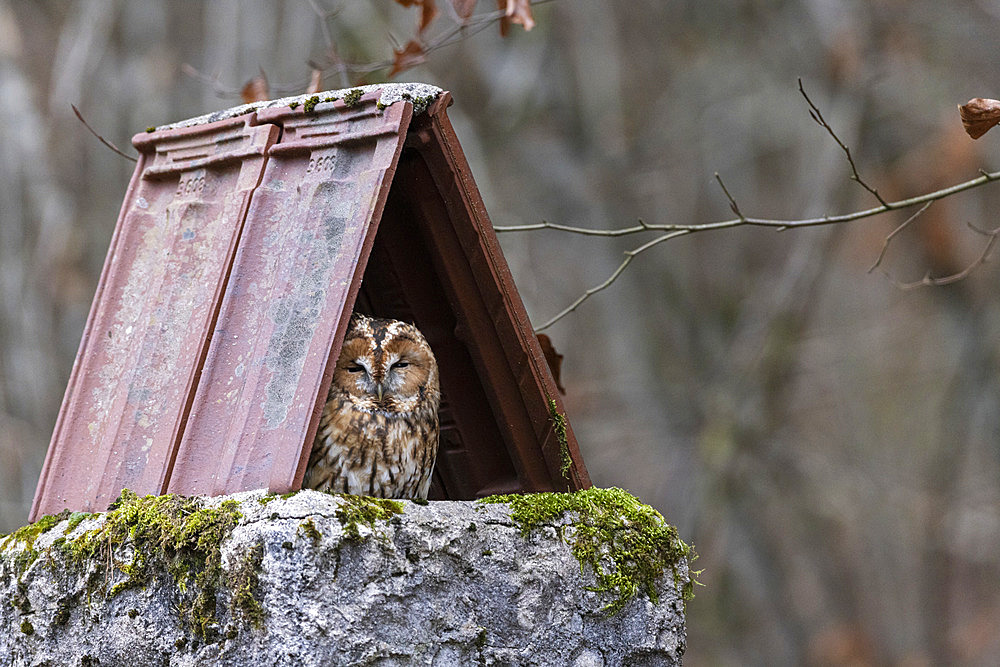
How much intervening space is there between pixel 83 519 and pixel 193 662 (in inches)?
19.3

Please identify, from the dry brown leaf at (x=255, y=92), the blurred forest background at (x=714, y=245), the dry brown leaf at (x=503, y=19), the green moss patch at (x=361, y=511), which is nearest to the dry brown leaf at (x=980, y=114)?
the dry brown leaf at (x=503, y=19)

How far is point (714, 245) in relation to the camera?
10164 millimetres

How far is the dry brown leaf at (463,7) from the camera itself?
3.58 meters

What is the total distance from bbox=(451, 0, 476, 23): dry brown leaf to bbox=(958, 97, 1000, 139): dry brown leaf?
138 centimetres

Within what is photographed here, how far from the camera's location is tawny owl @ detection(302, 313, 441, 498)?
276cm

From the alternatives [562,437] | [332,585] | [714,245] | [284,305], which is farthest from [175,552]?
[714,245]

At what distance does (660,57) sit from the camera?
33.1 ft

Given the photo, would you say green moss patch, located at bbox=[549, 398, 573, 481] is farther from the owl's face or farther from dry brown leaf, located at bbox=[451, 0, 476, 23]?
dry brown leaf, located at bbox=[451, 0, 476, 23]

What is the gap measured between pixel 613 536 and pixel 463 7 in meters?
1.57

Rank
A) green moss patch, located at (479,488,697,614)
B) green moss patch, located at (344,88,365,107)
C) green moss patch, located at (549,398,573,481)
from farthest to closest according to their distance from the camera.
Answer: green moss patch, located at (549,398,573,481)
green moss patch, located at (479,488,697,614)
green moss patch, located at (344,88,365,107)

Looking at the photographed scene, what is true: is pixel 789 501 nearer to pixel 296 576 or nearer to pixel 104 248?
pixel 104 248

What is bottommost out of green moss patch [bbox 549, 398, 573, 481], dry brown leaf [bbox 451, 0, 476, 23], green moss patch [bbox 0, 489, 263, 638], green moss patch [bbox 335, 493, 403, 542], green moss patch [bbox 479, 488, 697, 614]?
green moss patch [bbox 0, 489, 263, 638]

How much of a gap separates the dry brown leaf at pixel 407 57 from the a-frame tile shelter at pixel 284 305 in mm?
933

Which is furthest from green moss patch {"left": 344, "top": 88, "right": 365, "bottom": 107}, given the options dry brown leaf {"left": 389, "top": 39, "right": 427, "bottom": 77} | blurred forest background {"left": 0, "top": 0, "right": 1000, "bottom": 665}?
blurred forest background {"left": 0, "top": 0, "right": 1000, "bottom": 665}
